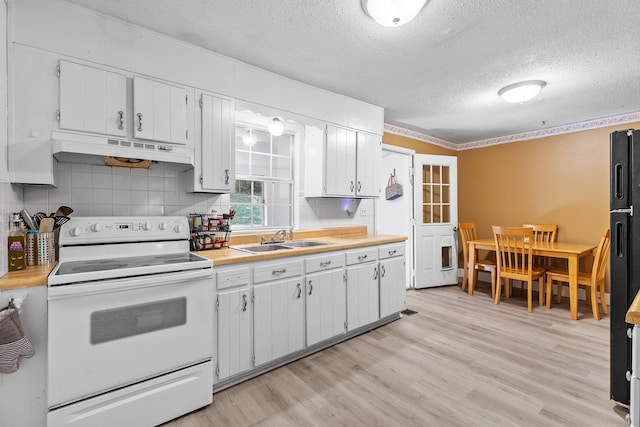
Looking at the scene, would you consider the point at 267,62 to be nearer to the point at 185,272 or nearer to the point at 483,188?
the point at 185,272

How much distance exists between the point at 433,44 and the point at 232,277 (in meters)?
2.26

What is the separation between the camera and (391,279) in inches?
131

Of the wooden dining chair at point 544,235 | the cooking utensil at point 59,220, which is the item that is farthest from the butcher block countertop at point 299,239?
the wooden dining chair at point 544,235

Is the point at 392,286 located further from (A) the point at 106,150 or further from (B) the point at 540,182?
(B) the point at 540,182

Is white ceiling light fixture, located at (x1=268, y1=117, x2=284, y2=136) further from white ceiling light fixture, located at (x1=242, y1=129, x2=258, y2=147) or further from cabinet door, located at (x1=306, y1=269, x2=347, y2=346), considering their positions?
cabinet door, located at (x1=306, y1=269, x2=347, y2=346)

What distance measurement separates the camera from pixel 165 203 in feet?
8.03

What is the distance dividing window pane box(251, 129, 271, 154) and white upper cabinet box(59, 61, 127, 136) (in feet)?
4.16

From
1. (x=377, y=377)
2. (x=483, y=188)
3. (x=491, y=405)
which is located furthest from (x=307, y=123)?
(x=483, y=188)

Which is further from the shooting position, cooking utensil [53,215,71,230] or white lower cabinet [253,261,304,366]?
white lower cabinet [253,261,304,366]

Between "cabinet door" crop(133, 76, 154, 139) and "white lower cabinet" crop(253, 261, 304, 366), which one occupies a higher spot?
"cabinet door" crop(133, 76, 154, 139)

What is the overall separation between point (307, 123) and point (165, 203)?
1.50 m

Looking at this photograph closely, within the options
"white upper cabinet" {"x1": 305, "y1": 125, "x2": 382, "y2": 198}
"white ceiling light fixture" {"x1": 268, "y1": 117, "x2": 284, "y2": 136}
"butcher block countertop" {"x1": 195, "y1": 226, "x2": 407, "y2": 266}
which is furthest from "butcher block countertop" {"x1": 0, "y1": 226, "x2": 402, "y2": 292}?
"white ceiling light fixture" {"x1": 268, "y1": 117, "x2": 284, "y2": 136}

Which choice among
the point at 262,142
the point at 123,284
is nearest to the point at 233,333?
the point at 123,284

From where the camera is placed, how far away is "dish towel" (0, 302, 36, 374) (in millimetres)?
1343
